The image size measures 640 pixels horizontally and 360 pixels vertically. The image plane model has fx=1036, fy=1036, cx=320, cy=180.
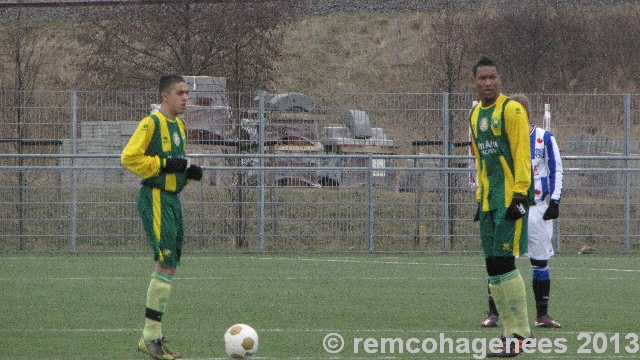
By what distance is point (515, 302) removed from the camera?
742cm

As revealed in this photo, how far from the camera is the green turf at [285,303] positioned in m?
8.26

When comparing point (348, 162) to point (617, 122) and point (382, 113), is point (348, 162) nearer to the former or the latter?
point (382, 113)

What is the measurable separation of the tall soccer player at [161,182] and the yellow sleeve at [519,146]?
2.40 meters

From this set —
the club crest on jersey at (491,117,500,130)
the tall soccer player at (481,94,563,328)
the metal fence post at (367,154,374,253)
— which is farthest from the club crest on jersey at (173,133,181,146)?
the metal fence post at (367,154,374,253)

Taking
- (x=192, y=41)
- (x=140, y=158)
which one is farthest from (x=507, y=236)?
(x=192, y=41)

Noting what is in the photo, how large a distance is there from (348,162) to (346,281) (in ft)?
18.3

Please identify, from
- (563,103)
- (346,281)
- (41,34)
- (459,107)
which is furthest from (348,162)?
(41,34)

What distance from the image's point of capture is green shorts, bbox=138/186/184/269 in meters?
7.75

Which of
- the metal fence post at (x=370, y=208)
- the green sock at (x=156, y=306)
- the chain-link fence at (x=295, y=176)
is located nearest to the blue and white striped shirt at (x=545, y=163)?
the green sock at (x=156, y=306)

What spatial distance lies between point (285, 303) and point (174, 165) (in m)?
3.58

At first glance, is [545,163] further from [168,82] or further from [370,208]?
[370,208]

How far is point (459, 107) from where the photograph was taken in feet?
62.0

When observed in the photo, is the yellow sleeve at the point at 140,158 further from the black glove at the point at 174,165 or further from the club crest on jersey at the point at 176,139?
the club crest on jersey at the point at 176,139

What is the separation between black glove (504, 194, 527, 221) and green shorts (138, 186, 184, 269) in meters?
2.50
